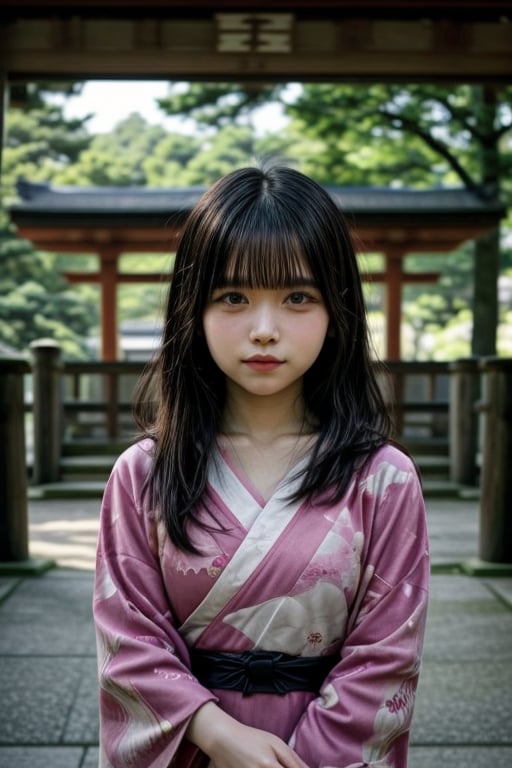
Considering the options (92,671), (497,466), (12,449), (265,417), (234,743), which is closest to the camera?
(234,743)

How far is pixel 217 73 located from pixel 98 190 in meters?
7.04

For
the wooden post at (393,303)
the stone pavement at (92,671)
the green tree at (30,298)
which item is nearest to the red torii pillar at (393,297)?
the wooden post at (393,303)

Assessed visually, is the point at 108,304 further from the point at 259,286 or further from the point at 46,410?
the point at 259,286

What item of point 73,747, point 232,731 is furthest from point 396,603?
point 73,747

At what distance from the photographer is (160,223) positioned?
1094 centimetres

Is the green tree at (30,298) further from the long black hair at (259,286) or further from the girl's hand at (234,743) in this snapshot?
the girl's hand at (234,743)

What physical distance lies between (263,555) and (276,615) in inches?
3.8

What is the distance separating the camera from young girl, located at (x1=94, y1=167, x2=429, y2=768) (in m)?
1.44

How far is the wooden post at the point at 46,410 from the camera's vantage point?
799cm

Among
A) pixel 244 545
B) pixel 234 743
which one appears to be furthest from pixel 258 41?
pixel 234 743

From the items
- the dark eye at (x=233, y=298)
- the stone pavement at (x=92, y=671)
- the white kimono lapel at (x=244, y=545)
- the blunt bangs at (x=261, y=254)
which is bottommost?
the stone pavement at (x=92, y=671)

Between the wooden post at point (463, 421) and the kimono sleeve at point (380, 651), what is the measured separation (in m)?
6.47

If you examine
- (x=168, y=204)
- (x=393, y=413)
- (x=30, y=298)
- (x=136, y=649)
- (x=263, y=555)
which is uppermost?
(x=168, y=204)

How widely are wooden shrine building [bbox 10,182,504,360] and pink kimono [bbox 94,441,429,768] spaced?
8.95m
